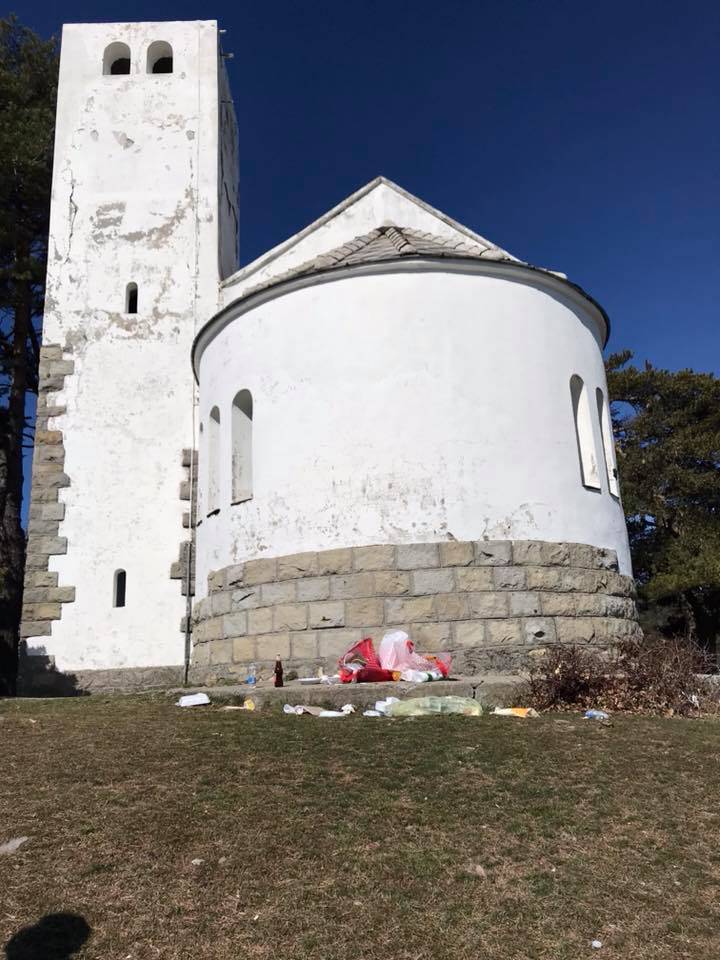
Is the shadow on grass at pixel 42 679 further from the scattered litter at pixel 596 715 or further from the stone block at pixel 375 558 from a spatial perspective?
the scattered litter at pixel 596 715

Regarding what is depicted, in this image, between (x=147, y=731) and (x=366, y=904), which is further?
(x=147, y=731)

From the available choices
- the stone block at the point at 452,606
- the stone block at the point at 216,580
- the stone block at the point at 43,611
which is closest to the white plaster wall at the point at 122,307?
the stone block at the point at 43,611

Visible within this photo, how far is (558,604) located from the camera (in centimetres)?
988

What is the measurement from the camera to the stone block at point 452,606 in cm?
956

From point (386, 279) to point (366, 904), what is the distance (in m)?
8.27

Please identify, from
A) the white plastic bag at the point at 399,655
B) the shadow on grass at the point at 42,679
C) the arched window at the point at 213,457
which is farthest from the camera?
the shadow on grass at the point at 42,679

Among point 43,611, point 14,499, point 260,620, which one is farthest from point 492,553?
point 14,499

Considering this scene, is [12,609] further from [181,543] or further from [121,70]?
[121,70]

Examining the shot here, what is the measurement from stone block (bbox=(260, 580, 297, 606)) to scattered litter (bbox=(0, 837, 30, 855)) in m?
5.50

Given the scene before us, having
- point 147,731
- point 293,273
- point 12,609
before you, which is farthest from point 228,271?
point 147,731

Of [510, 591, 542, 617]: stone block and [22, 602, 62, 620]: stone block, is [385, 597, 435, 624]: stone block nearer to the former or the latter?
[510, 591, 542, 617]: stone block

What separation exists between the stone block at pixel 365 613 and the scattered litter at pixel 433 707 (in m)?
1.69

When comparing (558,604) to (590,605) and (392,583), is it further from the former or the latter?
(392,583)

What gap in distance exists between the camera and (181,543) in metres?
13.1
